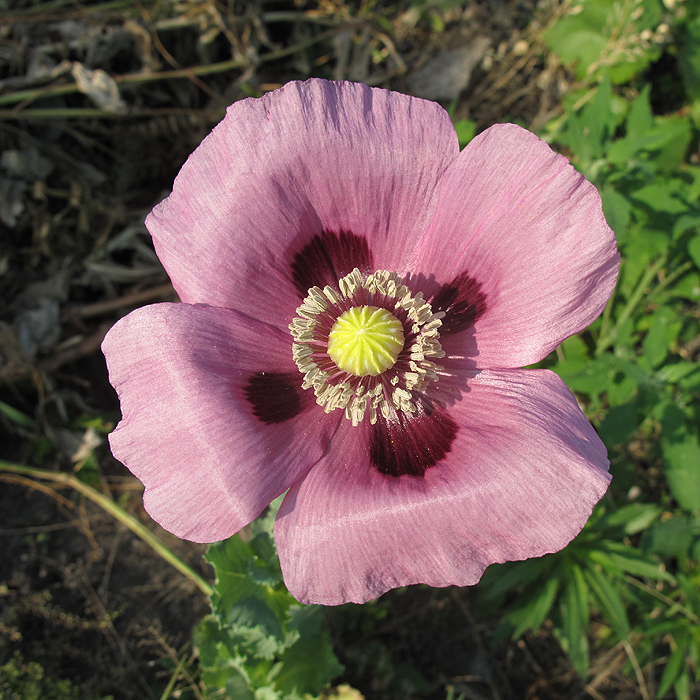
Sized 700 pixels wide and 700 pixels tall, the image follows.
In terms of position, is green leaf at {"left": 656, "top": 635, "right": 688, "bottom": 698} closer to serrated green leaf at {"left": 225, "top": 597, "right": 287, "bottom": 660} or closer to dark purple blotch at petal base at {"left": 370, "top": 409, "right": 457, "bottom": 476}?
serrated green leaf at {"left": 225, "top": 597, "right": 287, "bottom": 660}

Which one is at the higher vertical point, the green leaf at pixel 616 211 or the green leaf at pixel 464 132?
the green leaf at pixel 464 132

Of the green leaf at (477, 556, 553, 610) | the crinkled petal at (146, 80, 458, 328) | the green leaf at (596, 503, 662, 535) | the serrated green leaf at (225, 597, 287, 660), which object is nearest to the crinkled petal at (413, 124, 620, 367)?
the crinkled petal at (146, 80, 458, 328)

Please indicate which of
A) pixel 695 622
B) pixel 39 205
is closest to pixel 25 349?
pixel 39 205

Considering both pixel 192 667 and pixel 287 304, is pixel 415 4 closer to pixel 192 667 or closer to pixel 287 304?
pixel 287 304

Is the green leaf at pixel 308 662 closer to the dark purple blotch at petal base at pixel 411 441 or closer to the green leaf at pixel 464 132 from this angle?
the dark purple blotch at petal base at pixel 411 441

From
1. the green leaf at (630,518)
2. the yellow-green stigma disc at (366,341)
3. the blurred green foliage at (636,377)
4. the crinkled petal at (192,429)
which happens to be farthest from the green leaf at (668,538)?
the crinkled petal at (192,429)

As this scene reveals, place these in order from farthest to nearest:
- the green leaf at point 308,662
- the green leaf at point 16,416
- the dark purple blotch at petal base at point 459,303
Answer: the green leaf at point 16,416
the green leaf at point 308,662
the dark purple blotch at petal base at point 459,303
